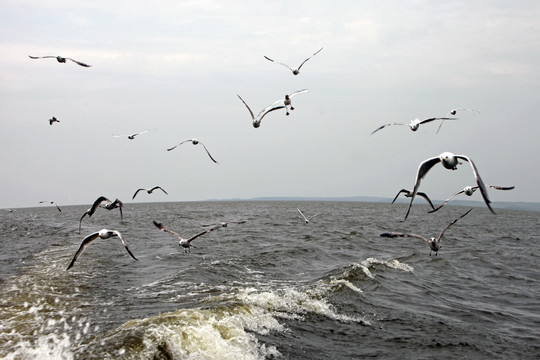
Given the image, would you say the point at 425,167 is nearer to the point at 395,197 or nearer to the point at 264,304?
the point at 395,197

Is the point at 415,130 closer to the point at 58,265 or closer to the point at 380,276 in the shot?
the point at 380,276

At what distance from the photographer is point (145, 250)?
945 inches

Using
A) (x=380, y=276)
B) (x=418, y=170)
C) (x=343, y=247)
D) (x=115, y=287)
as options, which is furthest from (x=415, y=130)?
(x=343, y=247)

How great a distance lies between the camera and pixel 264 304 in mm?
13359

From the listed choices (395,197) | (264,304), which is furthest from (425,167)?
(264,304)

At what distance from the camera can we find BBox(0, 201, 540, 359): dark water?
34.1 feet

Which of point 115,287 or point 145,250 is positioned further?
point 145,250

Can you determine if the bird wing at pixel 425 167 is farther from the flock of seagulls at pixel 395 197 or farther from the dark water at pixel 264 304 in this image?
the dark water at pixel 264 304

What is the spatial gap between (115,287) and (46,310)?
9.59ft

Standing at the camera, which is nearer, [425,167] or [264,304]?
[425,167]

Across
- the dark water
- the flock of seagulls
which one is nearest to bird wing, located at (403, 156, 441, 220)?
the flock of seagulls

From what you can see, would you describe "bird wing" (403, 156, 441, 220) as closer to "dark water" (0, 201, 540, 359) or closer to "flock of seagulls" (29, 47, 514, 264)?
"flock of seagulls" (29, 47, 514, 264)

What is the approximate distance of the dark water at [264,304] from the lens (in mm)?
10406

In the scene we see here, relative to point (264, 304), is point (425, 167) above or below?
above
